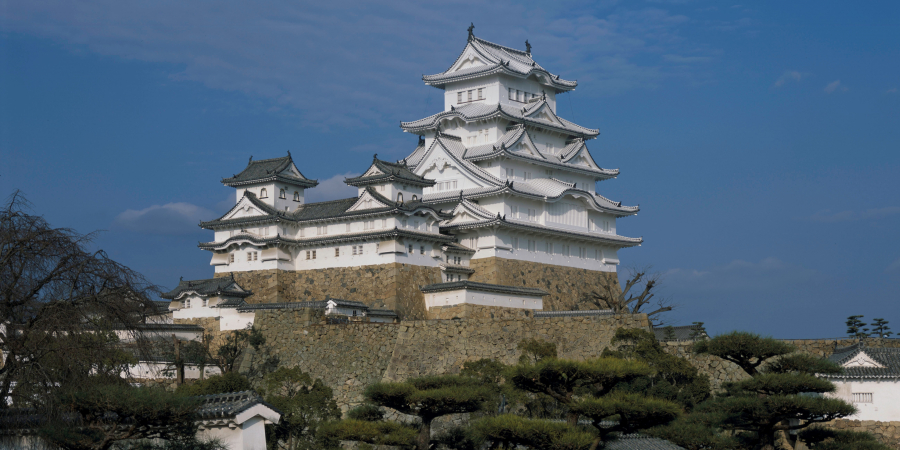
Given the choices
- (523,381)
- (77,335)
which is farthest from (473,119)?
(77,335)

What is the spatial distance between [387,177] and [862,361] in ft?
68.2

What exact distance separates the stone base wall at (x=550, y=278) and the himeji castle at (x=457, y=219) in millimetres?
74

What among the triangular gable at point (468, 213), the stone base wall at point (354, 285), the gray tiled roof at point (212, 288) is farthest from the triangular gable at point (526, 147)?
the gray tiled roof at point (212, 288)

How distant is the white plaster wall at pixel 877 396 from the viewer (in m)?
25.8

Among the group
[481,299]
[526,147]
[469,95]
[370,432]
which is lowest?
[370,432]

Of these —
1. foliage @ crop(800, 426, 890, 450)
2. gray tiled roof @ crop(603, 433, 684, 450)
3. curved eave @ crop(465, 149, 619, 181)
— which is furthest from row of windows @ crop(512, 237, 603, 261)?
foliage @ crop(800, 426, 890, 450)

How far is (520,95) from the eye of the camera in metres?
50.8

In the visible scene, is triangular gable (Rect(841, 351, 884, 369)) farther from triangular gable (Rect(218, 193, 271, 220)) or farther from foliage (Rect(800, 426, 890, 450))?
triangular gable (Rect(218, 193, 271, 220))

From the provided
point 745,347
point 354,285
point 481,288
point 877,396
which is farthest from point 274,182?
point 877,396

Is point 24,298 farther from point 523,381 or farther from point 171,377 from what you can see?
point 171,377

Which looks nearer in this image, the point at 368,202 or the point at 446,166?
the point at 368,202

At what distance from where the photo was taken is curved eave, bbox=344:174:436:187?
1596 inches

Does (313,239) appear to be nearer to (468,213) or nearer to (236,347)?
(468,213)

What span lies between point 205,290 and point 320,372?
7984 mm
